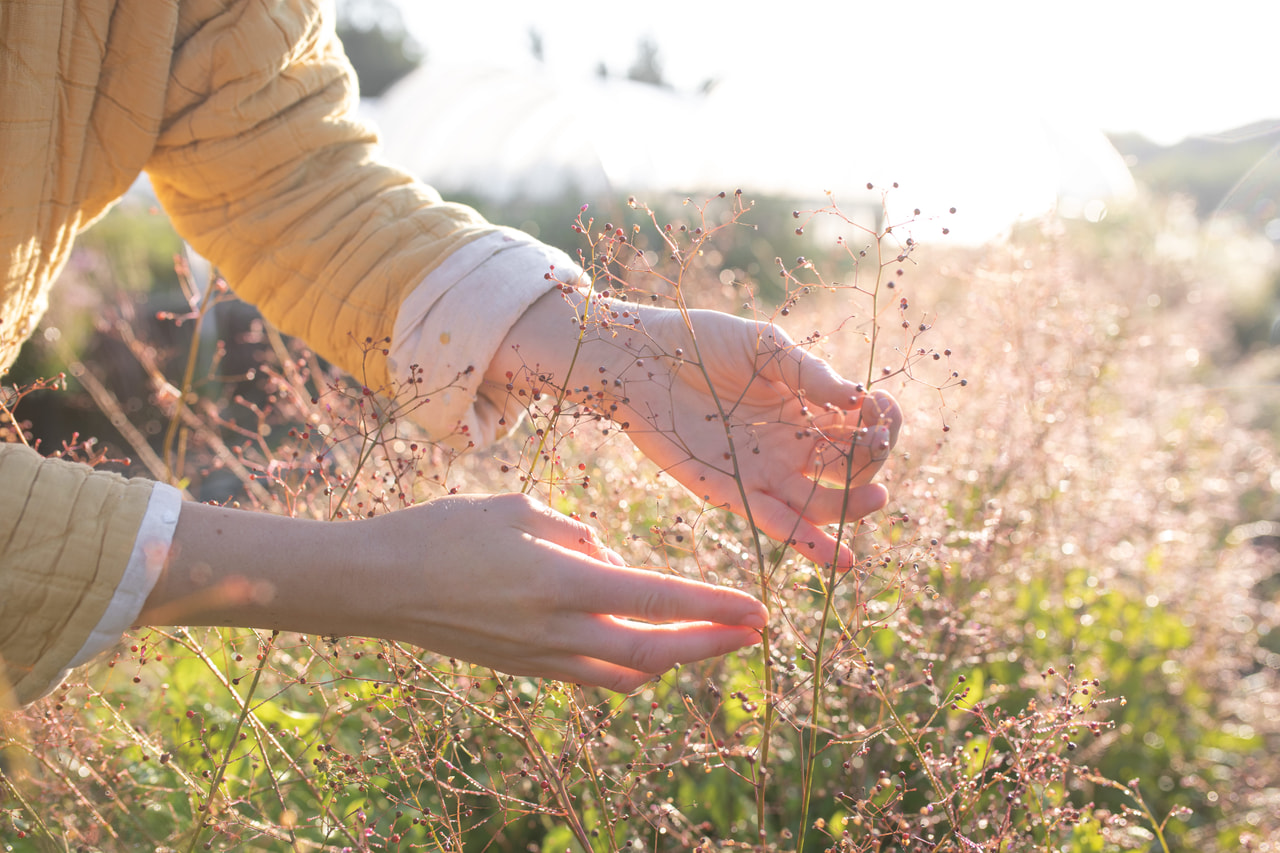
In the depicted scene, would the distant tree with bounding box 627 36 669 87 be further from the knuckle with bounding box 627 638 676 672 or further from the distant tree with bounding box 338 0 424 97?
the knuckle with bounding box 627 638 676 672

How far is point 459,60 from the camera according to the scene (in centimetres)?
1340

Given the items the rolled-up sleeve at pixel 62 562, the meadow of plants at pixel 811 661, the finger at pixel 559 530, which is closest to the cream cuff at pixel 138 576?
the rolled-up sleeve at pixel 62 562

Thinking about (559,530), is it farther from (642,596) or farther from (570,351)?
(570,351)

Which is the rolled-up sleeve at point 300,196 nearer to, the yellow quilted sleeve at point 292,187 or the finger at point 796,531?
→ the yellow quilted sleeve at point 292,187

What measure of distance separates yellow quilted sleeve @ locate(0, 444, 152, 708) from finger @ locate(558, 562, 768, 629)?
47cm

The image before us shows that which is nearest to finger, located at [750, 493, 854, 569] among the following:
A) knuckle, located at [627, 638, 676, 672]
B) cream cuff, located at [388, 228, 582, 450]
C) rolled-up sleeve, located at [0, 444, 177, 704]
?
knuckle, located at [627, 638, 676, 672]

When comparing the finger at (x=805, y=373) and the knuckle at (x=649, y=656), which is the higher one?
the finger at (x=805, y=373)

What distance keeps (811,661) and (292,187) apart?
125cm

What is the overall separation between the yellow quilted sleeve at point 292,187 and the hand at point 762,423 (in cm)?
45

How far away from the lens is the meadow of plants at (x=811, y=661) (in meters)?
1.12

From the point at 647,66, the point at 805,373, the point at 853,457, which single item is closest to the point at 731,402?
the point at 805,373

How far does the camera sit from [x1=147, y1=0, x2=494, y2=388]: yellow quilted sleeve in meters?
1.43

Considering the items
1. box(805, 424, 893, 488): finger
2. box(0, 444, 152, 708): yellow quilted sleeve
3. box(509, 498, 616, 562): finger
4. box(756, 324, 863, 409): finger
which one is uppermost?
box(756, 324, 863, 409): finger

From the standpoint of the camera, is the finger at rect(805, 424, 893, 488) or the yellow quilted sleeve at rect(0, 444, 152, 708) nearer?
the yellow quilted sleeve at rect(0, 444, 152, 708)
